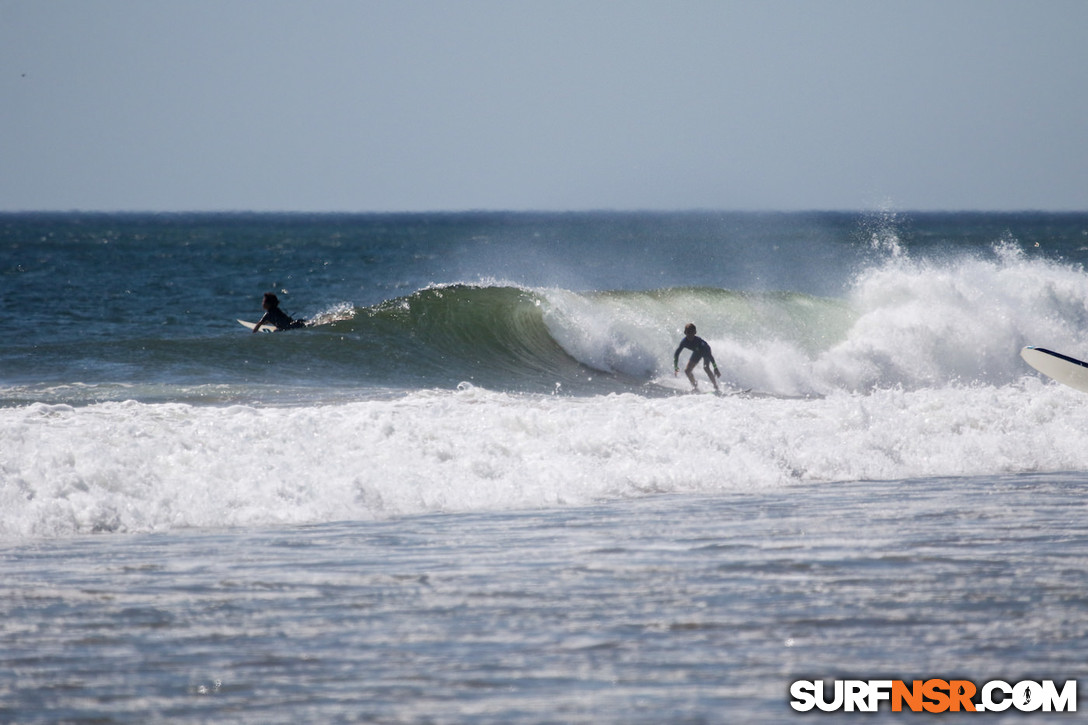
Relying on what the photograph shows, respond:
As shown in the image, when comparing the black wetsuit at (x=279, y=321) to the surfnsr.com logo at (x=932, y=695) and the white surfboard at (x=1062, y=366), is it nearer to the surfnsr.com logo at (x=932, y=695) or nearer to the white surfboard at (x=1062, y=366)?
the white surfboard at (x=1062, y=366)

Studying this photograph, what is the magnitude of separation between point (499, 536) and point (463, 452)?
242 cm

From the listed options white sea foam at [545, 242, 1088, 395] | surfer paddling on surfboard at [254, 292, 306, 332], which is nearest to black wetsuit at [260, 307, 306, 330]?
surfer paddling on surfboard at [254, 292, 306, 332]

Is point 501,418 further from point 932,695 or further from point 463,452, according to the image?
point 932,695

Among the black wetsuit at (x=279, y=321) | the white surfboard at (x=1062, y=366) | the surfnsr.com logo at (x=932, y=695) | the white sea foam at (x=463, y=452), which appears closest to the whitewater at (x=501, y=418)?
the white sea foam at (x=463, y=452)

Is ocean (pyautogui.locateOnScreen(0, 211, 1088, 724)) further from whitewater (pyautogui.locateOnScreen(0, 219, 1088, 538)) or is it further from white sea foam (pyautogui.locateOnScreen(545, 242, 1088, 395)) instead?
white sea foam (pyautogui.locateOnScreen(545, 242, 1088, 395))

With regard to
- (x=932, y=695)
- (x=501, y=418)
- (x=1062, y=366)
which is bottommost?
(x=932, y=695)

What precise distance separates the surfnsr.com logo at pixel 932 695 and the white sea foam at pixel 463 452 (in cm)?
449

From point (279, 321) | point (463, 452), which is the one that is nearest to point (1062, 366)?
point (463, 452)

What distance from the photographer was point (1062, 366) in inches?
551

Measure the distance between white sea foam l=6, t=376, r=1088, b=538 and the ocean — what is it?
34 millimetres

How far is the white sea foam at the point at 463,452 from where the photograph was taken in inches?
342

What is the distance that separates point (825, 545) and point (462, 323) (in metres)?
14.1

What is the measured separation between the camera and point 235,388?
14547mm

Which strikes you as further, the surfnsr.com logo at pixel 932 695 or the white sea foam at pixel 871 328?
the white sea foam at pixel 871 328
